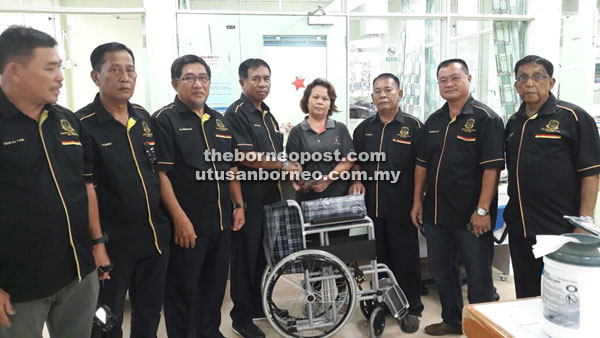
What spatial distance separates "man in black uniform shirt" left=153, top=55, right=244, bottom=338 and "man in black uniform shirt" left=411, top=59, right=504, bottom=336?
1209 mm

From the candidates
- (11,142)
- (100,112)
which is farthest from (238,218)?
(11,142)

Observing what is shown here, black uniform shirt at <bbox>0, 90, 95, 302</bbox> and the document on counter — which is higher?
black uniform shirt at <bbox>0, 90, 95, 302</bbox>

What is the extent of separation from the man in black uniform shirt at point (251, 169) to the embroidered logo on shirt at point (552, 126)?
1418mm

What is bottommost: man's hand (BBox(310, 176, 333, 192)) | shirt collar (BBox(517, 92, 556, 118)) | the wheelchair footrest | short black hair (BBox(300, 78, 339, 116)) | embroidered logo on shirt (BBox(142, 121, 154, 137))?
the wheelchair footrest

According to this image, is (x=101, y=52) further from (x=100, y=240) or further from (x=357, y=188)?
(x=357, y=188)

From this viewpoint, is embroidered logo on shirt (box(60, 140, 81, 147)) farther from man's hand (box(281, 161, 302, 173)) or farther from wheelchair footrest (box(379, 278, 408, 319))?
wheelchair footrest (box(379, 278, 408, 319))

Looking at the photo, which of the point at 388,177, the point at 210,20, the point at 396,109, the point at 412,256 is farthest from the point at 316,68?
the point at 412,256

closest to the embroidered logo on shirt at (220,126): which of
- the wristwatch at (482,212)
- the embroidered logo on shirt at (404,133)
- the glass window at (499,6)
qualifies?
the embroidered logo on shirt at (404,133)

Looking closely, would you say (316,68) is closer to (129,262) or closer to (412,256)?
(412,256)

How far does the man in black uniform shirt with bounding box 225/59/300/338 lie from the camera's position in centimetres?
255

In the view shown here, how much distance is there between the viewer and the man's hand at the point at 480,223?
2.28m

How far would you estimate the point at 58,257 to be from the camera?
1455 millimetres

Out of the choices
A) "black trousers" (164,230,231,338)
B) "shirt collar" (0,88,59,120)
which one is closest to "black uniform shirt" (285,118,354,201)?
"black trousers" (164,230,231,338)

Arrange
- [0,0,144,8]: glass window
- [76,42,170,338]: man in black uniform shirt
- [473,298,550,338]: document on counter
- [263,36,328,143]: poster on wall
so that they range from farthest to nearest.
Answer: [263,36,328,143]: poster on wall
[0,0,144,8]: glass window
[76,42,170,338]: man in black uniform shirt
[473,298,550,338]: document on counter
